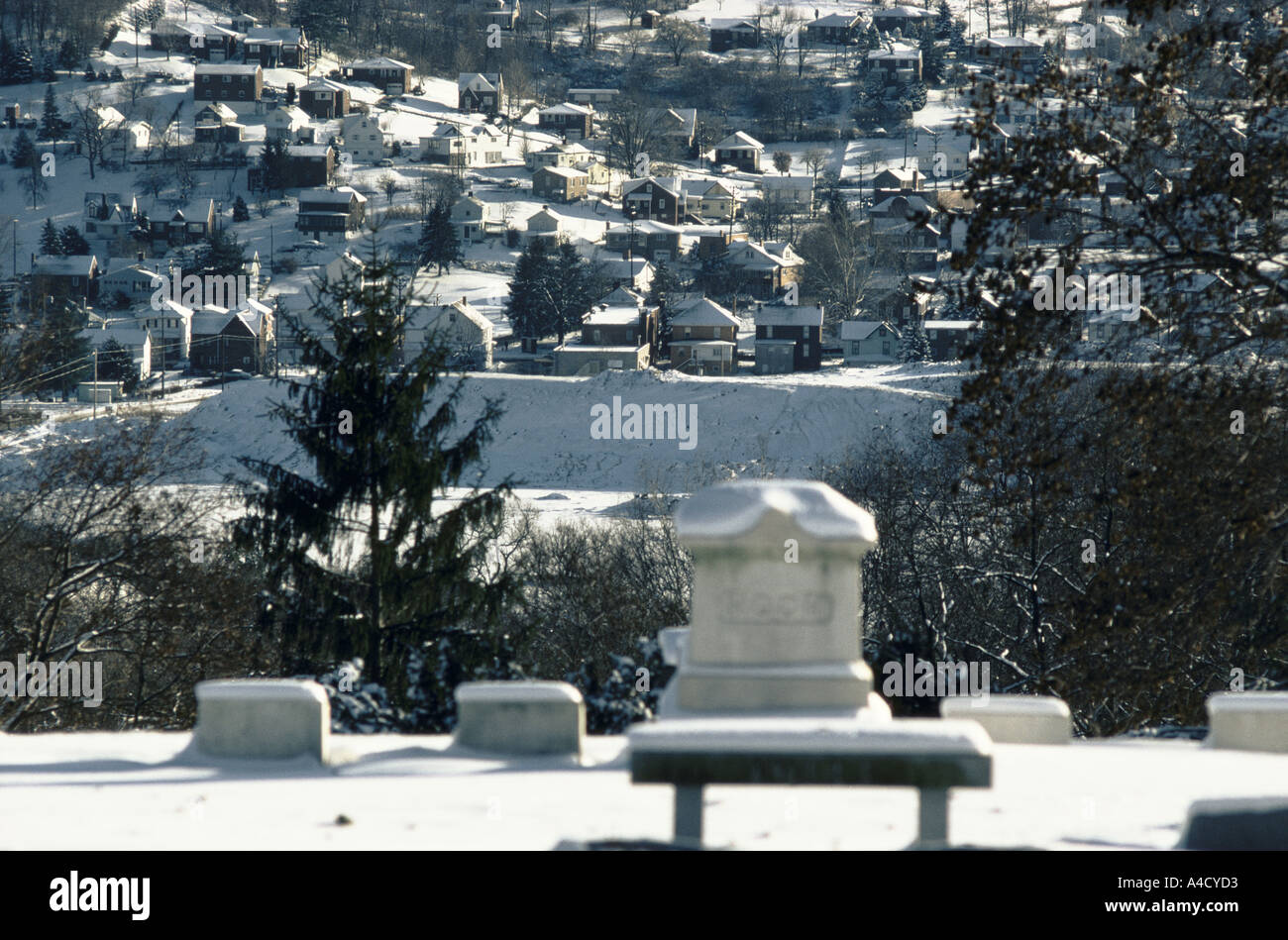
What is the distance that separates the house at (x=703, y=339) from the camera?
244 ft

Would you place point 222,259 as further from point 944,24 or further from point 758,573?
point 944,24

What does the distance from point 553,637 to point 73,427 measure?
33253 mm

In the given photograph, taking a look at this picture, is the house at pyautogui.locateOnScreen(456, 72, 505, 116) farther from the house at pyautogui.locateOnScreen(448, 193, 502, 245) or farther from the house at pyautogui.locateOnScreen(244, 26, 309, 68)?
the house at pyautogui.locateOnScreen(448, 193, 502, 245)

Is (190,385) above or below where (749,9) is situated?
below

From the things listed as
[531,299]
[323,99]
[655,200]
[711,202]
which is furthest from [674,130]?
[531,299]

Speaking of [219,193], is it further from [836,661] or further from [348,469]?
[836,661]

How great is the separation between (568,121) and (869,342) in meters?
71.2

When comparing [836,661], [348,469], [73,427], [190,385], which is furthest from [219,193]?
[836,661]

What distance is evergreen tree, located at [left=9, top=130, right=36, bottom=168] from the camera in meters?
111

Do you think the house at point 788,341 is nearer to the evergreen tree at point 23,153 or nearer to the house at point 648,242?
the house at point 648,242

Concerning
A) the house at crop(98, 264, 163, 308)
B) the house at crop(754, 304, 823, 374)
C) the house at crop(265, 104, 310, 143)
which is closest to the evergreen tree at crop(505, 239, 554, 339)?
the house at crop(754, 304, 823, 374)

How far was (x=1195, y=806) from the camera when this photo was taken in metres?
5.82

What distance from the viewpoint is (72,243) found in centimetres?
9425

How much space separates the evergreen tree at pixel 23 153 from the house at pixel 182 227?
20301mm
